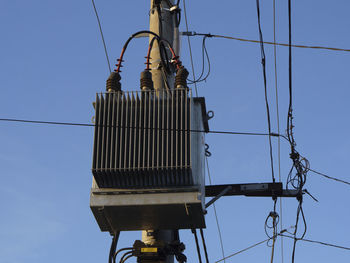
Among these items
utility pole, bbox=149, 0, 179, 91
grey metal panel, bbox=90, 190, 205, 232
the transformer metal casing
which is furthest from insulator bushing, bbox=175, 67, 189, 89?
grey metal panel, bbox=90, 190, 205, 232

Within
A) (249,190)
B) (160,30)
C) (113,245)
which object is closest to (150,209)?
(113,245)

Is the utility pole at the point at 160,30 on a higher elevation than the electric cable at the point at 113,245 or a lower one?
higher

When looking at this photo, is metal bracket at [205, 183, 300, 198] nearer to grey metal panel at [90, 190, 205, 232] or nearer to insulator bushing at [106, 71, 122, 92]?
grey metal panel at [90, 190, 205, 232]

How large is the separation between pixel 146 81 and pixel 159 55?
743 millimetres

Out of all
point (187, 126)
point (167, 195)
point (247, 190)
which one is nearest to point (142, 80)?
point (187, 126)

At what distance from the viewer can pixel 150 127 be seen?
670 centimetres

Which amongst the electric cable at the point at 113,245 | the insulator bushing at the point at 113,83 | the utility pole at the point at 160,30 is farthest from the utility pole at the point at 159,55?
the insulator bushing at the point at 113,83

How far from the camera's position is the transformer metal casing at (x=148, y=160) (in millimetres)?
6602

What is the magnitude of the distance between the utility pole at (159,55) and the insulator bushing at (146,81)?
100mm

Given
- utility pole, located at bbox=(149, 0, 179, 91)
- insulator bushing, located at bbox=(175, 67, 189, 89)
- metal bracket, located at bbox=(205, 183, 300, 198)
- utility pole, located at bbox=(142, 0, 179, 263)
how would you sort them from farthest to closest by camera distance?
metal bracket, located at bbox=(205, 183, 300, 198) < utility pole, located at bbox=(149, 0, 179, 91) < utility pole, located at bbox=(142, 0, 179, 263) < insulator bushing, located at bbox=(175, 67, 189, 89)

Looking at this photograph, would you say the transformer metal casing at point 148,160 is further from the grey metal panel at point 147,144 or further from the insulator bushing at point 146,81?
the insulator bushing at point 146,81

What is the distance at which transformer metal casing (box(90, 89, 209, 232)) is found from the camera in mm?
6602

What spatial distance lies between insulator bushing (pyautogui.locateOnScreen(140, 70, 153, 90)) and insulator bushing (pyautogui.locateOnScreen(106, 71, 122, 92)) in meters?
0.23

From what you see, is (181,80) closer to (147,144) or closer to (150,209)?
(147,144)
